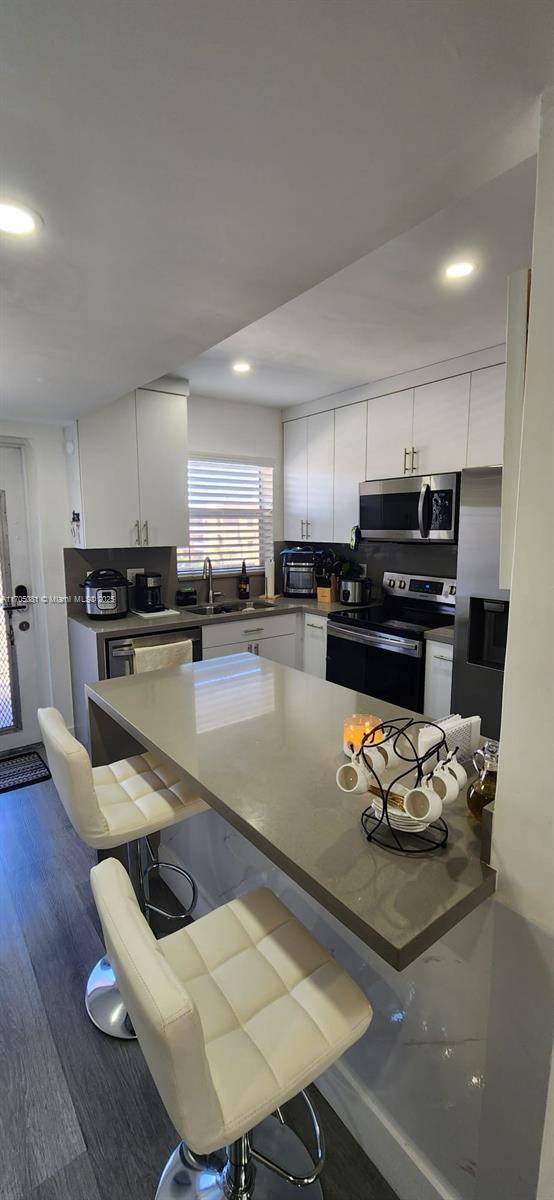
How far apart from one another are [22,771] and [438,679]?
271 cm

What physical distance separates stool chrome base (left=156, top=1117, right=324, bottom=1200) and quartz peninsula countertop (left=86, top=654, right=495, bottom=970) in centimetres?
86

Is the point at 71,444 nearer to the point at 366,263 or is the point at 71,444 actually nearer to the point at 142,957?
the point at 366,263

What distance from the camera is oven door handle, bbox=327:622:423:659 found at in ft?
10.4

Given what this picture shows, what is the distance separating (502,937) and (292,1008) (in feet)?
1.37

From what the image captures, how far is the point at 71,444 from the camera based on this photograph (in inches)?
132

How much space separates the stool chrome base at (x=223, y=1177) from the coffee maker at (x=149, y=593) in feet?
9.01

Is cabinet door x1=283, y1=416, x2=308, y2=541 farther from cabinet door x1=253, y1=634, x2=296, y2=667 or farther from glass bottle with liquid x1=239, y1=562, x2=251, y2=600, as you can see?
cabinet door x1=253, y1=634, x2=296, y2=667

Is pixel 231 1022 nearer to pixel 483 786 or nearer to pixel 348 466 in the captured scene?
pixel 483 786

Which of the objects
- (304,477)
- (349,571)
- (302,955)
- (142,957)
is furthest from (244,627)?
(142,957)

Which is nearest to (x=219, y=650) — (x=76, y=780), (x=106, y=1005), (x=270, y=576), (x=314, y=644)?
(x=314, y=644)

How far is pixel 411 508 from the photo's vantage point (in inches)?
133

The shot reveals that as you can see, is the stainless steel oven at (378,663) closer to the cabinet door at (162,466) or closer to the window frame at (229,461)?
the window frame at (229,461)

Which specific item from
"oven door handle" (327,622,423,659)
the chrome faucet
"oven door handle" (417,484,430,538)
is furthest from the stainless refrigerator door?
the chrome faucet

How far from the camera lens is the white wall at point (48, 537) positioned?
344cm
